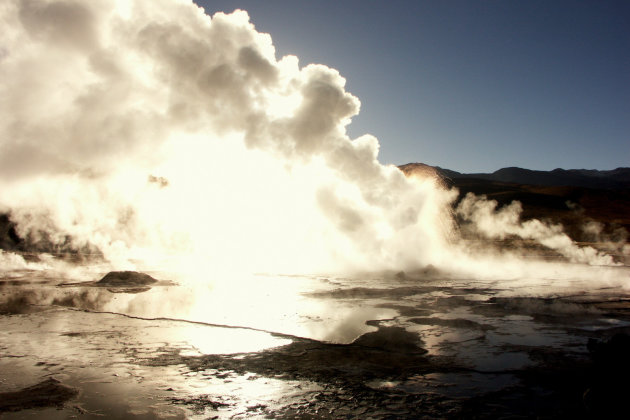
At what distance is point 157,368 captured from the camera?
7.29 m

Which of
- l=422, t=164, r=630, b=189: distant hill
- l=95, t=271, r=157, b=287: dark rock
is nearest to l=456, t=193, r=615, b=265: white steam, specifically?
l=95, t=271, r=157, b=287: dark rock

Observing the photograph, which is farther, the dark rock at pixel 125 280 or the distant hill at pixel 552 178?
the distant hill at pixel 552 178

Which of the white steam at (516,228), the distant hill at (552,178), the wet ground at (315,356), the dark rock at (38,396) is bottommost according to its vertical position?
the wet ground at (315,356)

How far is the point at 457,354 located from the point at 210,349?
16.7ft

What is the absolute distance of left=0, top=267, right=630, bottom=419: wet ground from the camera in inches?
220

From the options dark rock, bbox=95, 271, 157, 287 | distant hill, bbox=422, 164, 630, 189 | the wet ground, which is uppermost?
distant hill, bbox=422, 164, 630, 189

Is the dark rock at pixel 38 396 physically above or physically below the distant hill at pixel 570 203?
below

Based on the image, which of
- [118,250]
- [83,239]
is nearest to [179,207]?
[118,250]

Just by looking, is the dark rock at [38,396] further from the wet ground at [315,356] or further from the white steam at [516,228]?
the white steam at [516,228]

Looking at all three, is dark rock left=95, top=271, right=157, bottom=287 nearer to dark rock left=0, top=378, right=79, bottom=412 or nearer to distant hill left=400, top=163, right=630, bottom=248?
dark rock left=0, top=378, right=79, bottom=412

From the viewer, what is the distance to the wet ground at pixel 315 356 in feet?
18.4

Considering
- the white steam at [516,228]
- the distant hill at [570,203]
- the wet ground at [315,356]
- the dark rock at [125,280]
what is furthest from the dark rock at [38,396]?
the distant hill at [570,203]

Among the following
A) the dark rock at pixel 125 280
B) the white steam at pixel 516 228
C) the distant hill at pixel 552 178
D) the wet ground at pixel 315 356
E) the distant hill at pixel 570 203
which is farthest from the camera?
the distant hill at pixel 552 178

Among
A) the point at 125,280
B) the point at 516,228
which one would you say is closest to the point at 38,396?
the point at 125,280
